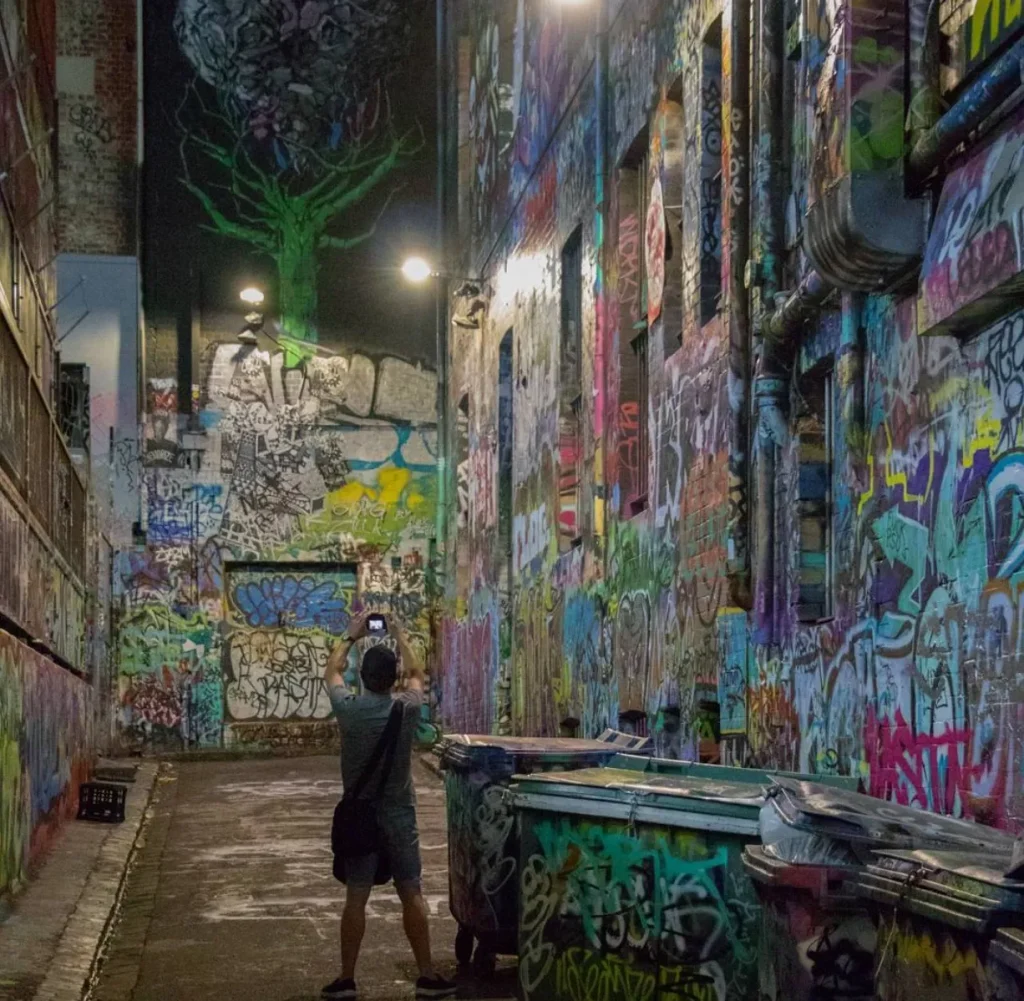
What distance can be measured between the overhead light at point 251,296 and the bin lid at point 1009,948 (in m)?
22.7

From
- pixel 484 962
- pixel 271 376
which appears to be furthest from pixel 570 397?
pixel 271 376

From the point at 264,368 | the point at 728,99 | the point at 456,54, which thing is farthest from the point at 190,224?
the point at 728,99

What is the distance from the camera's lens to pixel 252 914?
1003 centimetres

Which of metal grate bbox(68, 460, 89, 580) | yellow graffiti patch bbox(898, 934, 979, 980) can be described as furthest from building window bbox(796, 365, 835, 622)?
metal grate bbox(68, 460, 89, 580)

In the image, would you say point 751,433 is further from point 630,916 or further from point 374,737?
point 630,916

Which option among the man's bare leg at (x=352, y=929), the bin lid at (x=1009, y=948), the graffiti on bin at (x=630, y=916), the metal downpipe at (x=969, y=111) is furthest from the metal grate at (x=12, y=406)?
the bin lid at (x=1009, y=948)

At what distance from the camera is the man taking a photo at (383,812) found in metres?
7.62

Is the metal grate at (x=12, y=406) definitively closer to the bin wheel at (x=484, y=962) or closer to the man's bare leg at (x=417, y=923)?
the man's bare leg at (x=417, y=923)

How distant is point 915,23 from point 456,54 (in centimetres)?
1813

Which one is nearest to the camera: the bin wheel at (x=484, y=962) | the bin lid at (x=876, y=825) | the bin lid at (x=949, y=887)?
the bin lid at (x=949, y=887)

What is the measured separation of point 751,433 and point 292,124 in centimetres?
1755

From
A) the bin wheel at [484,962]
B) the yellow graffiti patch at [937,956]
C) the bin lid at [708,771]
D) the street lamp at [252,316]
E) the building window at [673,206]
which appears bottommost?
the bin wheel at [484,962]

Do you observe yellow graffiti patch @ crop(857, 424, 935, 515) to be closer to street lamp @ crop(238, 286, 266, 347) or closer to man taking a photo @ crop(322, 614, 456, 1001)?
man taking a photo @ crop(322, 614, 456, 1001)

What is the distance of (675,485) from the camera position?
11773 mm
